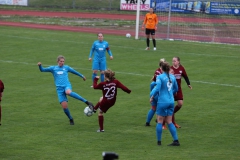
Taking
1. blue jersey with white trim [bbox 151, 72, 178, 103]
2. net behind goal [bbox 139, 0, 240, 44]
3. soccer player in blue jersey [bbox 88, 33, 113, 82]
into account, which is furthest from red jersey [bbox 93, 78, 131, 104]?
net behind goal [bbox 139, 0, 240, 44]

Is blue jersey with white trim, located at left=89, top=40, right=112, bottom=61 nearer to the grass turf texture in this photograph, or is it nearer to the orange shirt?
the grass turf texture

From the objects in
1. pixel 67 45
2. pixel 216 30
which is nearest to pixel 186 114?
pixel 67 45

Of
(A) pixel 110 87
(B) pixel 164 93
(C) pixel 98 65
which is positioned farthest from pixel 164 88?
(C) pixel 98 65

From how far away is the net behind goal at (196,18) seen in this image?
121ft

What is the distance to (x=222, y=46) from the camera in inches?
1326

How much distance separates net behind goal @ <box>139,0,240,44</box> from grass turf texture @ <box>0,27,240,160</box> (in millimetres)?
5262

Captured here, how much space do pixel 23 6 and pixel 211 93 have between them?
36.3 metres

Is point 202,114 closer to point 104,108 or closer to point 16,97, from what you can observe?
point 104,108

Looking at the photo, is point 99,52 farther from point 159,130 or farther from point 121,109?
point 159,130

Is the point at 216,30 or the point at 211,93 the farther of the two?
the point at 216,30

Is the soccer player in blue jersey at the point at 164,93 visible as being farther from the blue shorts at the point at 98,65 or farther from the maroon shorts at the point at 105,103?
the blue shorts at the point at 98,65

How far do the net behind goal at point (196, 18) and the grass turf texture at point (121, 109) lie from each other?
5262 mm

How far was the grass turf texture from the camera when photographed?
12.5 metres

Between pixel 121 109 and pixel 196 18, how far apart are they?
22763mm
